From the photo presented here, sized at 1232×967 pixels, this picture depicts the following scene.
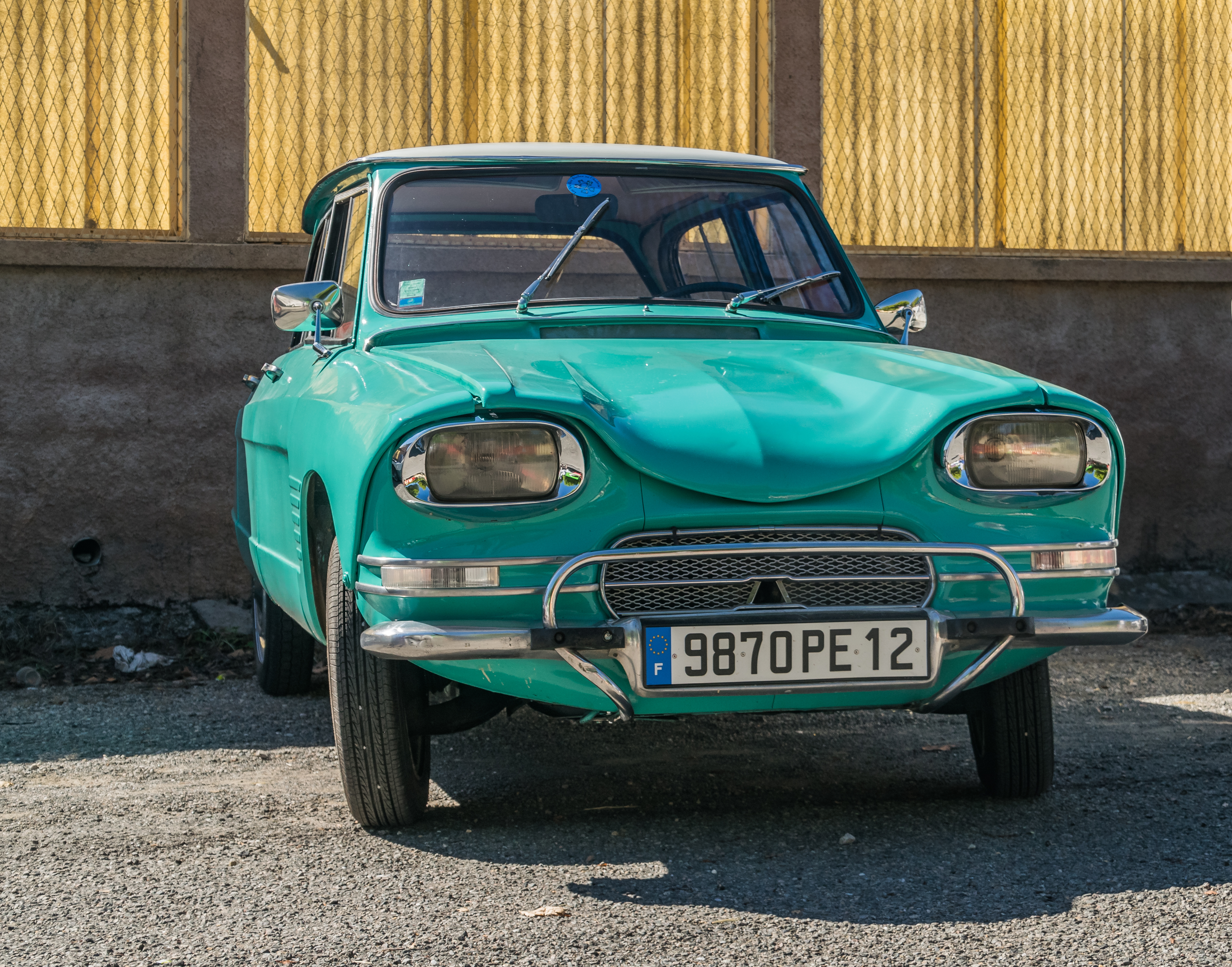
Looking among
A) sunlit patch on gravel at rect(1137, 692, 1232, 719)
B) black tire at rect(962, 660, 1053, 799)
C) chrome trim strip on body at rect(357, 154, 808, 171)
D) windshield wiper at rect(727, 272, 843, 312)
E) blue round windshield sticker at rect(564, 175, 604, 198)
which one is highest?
chrome trim strip on body at rect(357, 154, 808, 171)

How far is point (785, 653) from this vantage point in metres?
2.92

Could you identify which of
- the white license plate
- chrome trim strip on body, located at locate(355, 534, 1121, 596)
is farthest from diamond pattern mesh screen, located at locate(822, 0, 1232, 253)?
the white license plate

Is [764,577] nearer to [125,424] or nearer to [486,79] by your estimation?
[125,424]

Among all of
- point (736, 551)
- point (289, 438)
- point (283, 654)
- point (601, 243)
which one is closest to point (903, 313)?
point (601, 243)

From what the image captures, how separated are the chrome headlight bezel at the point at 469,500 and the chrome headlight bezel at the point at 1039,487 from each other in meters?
0.79

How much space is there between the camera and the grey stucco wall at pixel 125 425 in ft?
20.7

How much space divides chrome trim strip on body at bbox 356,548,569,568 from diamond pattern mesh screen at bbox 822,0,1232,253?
5.04 metres

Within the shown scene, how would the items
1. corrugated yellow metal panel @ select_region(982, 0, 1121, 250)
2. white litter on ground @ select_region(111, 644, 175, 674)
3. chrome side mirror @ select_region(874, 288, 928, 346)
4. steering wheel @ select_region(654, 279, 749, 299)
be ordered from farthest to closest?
corrugated yellow metal panel @ select_region(982, 0, 1121, 250) < white litter on ground @ select_region(111, 644, 175, 674) < chrome side mirror @ select_region(874, 288, 928, 346) < steering wheel @ select_region(654, 279, 749, 299)

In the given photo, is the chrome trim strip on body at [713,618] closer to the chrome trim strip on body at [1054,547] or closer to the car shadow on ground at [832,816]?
the chrome trim strip on body at [1054,547]

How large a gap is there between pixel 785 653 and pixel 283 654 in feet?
9.17

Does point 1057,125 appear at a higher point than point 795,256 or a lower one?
higher

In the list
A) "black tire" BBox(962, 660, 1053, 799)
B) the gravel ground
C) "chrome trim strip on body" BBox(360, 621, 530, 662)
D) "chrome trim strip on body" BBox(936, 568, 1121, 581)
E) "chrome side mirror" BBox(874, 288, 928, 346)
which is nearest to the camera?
the gravel ground

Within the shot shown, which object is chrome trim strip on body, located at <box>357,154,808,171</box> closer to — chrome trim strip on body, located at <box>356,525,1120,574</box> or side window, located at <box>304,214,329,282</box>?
side window, located at <box>304,214,329,282</box>

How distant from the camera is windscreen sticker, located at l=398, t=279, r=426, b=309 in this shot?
12.5 feet
